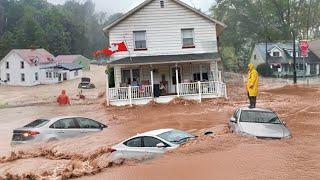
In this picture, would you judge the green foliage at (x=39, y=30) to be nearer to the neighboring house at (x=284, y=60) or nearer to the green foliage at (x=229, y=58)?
the green foliage at (x=229, y=58)

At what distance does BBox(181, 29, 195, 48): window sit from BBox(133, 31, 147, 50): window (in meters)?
2.82

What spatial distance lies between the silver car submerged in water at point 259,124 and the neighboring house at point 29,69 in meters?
73.2

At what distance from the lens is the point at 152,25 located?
3541 cm

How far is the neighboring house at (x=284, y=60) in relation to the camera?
7862cm

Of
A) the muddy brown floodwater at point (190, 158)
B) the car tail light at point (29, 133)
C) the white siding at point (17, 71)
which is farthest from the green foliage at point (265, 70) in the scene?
the car tail light at point (29, 133)

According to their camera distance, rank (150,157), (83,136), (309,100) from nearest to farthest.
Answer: (150,157) → (83,136) → (309,100)

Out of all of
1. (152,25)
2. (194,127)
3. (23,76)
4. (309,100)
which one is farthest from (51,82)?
(194,127)

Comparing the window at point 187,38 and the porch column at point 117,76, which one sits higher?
the window at point 187,38

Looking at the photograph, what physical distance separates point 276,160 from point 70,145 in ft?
27.4

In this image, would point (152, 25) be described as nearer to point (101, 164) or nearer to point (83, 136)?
point (83, 136)

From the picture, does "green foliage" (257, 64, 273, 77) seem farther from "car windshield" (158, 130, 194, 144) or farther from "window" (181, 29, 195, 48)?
"car windshield" (158, 130, 194, 144)

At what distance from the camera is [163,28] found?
1394 inches

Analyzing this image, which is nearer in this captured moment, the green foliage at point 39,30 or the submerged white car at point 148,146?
the submerged white car at point 148,146

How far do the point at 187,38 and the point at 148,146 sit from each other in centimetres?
2289
